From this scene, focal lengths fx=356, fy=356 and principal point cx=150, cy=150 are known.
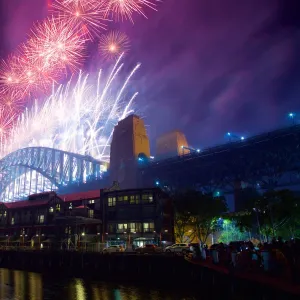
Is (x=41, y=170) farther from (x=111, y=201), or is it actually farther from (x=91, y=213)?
(x=111, y=201)

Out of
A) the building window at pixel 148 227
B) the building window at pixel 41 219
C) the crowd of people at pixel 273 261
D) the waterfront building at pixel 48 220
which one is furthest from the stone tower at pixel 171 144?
the crowd of people at pixel 273 261

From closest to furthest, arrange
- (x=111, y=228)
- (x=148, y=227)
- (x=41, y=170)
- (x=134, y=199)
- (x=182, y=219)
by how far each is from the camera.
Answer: (x=182, y=219)
(x=148, y=227)
(x=134, y=199)
(x=111, y=228)
(x=41, y=170)

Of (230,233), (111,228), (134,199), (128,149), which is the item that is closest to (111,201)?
(111,228)

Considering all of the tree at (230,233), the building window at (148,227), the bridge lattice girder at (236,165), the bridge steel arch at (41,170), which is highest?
the bridge steel arch at (41,170)

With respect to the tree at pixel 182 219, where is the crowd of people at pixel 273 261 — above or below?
below

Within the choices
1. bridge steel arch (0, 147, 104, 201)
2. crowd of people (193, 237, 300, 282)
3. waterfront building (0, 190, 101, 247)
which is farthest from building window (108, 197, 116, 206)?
bridge steel arch (0, 147, 104, 201)

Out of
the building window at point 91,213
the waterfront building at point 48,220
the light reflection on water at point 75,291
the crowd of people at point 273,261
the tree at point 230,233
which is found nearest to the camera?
the crowd of people at point 273,261

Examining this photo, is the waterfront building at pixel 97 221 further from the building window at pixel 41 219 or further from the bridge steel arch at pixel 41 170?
the bridge steel arch at pixel 41 170
